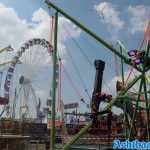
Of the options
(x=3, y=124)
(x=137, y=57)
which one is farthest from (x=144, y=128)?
(x=3, y=124)

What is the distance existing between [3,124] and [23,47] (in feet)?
84.5

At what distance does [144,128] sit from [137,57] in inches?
479

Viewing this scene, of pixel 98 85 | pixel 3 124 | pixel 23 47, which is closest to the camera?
pixel 98 85

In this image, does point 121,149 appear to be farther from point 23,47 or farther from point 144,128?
A: point 23,47

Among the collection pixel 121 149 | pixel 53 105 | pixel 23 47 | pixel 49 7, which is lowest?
pixel 121 149

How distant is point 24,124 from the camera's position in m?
73.1

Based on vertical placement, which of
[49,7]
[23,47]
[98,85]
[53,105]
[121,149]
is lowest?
[121,149]

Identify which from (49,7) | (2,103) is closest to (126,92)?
(49,7)

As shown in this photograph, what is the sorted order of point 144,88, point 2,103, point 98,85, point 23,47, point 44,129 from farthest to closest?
1. point 2,103
2. point 23,47
3. point 44,129
4. point 98,85
5. point 144,88

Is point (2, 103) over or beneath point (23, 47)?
beneath

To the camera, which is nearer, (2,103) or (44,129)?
(44,129)

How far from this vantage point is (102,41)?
89.4 feet

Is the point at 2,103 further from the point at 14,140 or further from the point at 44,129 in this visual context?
the point at 14,140

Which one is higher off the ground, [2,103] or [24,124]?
[2,103]
